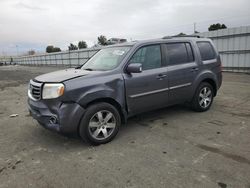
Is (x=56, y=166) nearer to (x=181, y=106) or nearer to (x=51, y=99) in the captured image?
(x=51, y=99)

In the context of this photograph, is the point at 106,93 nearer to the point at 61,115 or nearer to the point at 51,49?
the point at 61,115

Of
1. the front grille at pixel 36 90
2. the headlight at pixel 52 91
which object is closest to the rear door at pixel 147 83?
the headlight at pixel 52 91

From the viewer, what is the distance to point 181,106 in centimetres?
586

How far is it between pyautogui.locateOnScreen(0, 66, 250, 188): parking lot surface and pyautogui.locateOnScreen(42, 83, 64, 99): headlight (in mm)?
925

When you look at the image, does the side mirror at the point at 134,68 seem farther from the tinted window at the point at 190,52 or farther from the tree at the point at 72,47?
the tree at the point at 72,47

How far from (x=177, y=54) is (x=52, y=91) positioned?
281cm

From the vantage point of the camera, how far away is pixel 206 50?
209 inches

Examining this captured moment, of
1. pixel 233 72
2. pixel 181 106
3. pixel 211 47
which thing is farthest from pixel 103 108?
pixel 233 72

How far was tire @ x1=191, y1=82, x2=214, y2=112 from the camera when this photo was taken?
16.9 feet

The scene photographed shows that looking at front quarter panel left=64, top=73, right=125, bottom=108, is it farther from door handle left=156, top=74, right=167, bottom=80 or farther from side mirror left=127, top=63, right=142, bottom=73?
door handle left=156, top=74, right=167, bottom=80

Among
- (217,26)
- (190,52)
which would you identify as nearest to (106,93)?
(190,52)

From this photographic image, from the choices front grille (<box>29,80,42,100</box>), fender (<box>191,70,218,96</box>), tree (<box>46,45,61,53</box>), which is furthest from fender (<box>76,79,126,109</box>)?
tree (<box>46,45,61,53</box>)

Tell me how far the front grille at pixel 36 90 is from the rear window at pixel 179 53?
2.65 m

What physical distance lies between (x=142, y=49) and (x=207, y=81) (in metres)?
2.08
